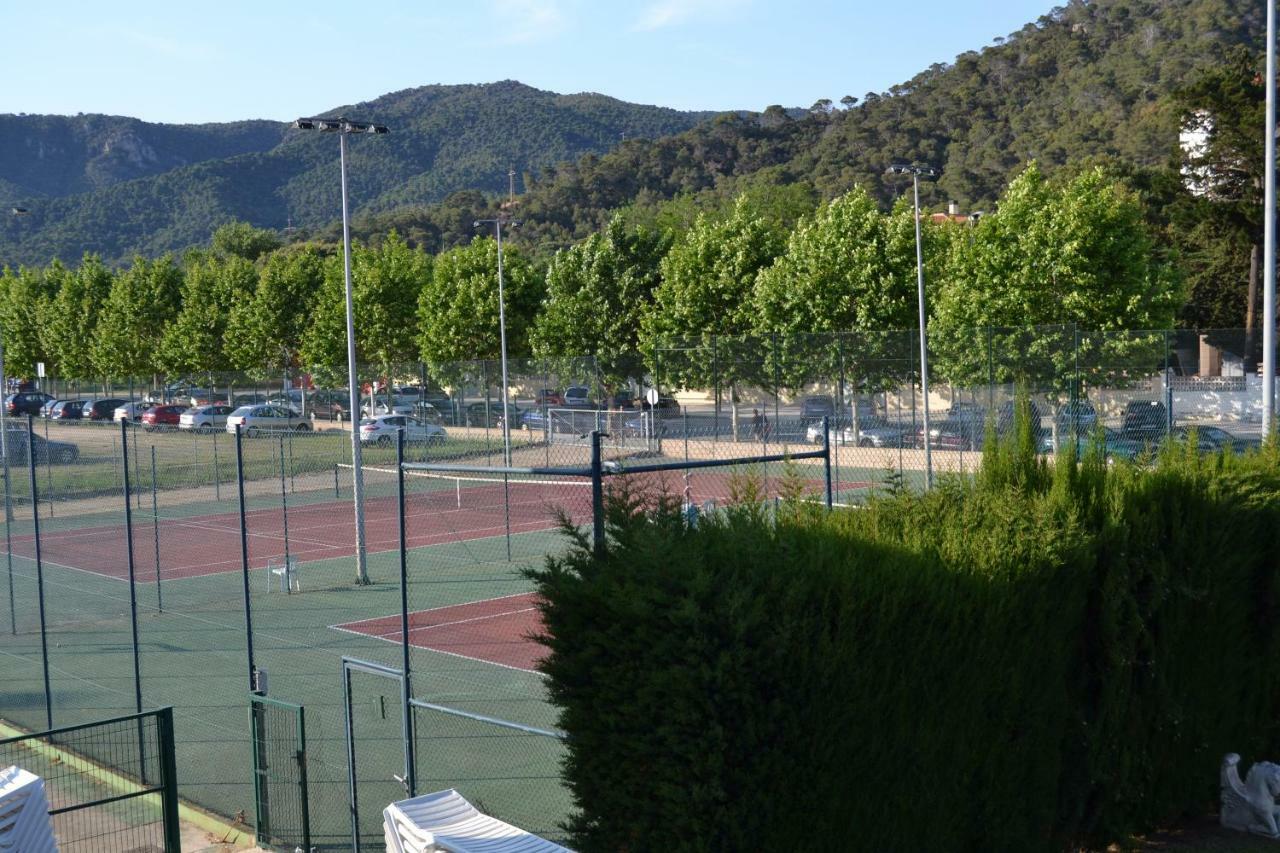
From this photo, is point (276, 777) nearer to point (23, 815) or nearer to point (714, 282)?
point (23, 815)

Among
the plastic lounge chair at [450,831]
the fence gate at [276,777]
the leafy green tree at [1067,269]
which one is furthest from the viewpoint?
the leafy green tree at [1067,269]

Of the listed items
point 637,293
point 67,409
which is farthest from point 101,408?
point 637,293

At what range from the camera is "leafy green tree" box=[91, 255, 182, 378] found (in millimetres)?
68500

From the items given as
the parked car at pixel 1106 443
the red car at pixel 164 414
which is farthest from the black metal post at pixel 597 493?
the red car at pixel 164 414

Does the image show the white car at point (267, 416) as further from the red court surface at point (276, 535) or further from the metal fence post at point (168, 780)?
the metal fence post at point (168, 780)

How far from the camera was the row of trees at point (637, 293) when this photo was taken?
111 ft

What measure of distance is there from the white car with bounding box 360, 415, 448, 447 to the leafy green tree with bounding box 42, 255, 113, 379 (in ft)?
129

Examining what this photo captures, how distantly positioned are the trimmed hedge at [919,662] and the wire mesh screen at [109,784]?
14.1ft

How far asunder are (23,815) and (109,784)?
409cm

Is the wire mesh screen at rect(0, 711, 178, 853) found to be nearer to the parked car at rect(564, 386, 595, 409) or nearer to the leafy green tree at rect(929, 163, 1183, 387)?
the leafy green tree at rect(929, 163, 1183, 387)

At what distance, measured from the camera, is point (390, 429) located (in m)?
37.9

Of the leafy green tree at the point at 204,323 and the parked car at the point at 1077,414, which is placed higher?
the leafy green tree at the point at 204,323

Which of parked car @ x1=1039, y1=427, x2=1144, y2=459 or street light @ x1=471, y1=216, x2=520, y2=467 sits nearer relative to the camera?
parked car @ x1=1039, y1=427, x2=1144, y2=459

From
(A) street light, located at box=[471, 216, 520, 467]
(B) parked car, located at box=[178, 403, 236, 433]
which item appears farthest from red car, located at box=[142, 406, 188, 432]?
(A) street light, located at box=[471, 216, 520, 467]
